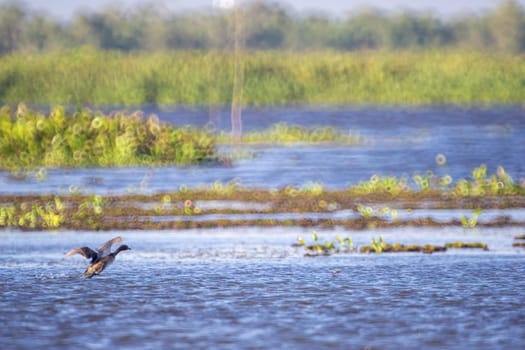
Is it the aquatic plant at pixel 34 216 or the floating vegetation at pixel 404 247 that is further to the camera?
the aquatic plant at pixel 34 216

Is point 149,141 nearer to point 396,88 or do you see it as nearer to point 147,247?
point 147,247

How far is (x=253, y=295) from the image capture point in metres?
11.0

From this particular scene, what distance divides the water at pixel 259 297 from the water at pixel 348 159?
717cm

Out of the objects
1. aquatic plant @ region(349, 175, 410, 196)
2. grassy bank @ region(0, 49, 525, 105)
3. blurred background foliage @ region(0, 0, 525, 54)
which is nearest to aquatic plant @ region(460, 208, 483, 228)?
aquatic plant @ region(349, 175, 410, 196)

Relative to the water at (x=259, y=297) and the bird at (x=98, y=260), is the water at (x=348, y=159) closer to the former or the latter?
the water at (x=259, y=297)

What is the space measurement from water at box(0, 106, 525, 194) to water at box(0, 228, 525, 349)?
23.5 ft

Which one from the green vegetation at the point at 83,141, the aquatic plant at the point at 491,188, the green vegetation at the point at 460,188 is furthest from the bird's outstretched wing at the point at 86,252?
the green vegetation at the point at 83,141

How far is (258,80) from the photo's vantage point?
54.8 m

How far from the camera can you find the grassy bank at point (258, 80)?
5244 cm

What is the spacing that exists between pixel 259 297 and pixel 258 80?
44.1 m

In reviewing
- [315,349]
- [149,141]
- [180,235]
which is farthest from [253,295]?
[149,141]

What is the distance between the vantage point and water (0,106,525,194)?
72.7ft

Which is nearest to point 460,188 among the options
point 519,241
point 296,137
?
point 519,241

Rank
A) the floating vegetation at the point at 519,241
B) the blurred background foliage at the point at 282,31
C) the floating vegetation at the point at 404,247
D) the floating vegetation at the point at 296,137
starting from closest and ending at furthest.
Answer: the floating vegetation at the point at 404,247
the floating vegetation at the point at 519,241
the floating vegetation at the point at 296,137
the blurred background foliage at the point at 282,31
